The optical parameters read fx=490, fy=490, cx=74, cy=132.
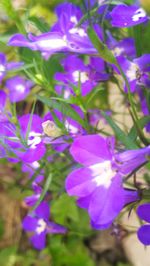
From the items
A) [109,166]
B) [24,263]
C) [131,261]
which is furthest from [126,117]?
[109,166]

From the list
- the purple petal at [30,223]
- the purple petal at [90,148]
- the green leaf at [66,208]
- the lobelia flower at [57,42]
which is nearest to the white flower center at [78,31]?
the lobelia flower at [57,42]

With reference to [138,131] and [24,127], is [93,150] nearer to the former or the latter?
[138,131]

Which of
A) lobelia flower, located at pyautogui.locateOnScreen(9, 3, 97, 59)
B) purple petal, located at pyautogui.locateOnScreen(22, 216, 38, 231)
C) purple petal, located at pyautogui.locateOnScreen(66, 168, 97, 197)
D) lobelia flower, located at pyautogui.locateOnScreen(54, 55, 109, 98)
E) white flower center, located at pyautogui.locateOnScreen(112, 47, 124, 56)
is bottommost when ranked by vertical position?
purple petal, located at pyautogui.locateOnScreen(22, 216, 38, 231)

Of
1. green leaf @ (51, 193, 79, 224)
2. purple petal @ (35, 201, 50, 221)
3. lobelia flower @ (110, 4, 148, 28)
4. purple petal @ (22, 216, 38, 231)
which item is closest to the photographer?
lobelia flower @ (110, 4, 148, 28)

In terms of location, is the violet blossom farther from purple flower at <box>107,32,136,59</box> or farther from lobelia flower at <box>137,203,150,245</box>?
lobelia flower at <box>137,203,150,245</box>

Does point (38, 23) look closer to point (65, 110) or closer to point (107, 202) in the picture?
point (65, 110)

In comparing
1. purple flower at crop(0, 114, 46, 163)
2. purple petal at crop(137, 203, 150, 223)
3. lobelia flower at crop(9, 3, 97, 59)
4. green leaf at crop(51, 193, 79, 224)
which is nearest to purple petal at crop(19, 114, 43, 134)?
purple flower at crop(0, 114, 46, 163)

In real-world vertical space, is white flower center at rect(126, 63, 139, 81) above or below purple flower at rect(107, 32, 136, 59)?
below
